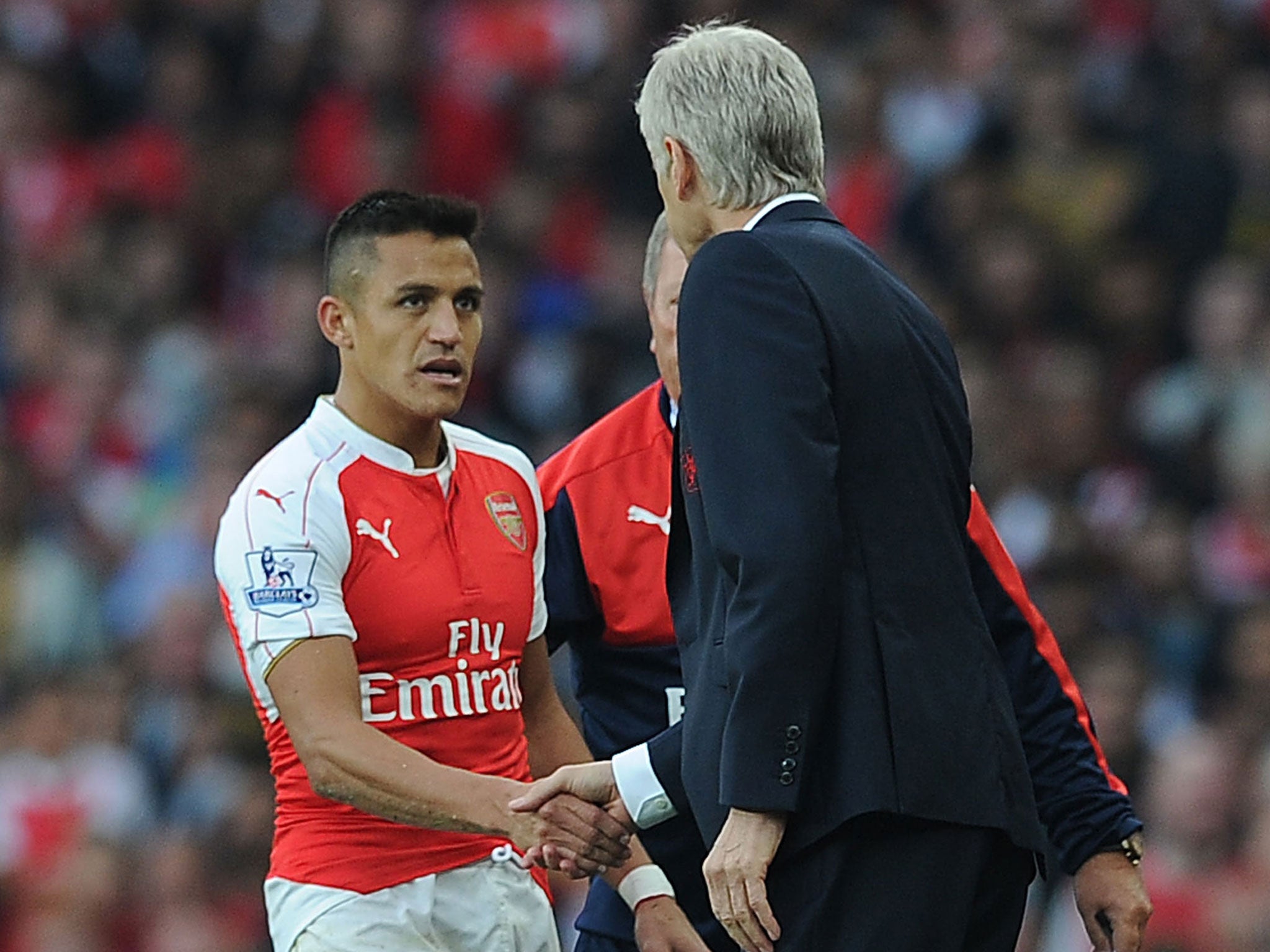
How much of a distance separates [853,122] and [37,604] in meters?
3.46

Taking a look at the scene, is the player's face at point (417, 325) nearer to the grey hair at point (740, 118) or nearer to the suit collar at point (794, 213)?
the grey hair at point (740, 118)

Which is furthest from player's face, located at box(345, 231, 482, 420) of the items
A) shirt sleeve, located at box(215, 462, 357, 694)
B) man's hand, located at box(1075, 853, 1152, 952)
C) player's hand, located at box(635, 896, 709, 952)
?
man's hand, located at box(1075, 853, 1152, 952)

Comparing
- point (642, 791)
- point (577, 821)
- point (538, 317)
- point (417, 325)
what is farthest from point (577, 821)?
point (538, 317)

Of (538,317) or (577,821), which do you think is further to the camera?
(538,317)

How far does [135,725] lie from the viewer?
8031 mm

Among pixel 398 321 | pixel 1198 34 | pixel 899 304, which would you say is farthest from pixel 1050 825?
pixel 1198 34

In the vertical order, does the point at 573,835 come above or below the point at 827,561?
below

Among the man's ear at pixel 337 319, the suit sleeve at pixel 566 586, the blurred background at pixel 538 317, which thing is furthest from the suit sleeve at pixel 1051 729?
the blurred background at pixel 538 317

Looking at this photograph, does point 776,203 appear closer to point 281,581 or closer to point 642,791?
point 642,791

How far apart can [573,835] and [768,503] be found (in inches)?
30.9

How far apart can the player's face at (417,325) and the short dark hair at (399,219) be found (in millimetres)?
17

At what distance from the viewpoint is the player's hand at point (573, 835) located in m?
3.64

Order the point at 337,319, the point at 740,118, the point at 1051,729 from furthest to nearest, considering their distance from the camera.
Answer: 1. the point at 337,319
2. the point at 1051,729
3. the point at 740,118

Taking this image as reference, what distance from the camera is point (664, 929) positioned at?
406 centimetres
